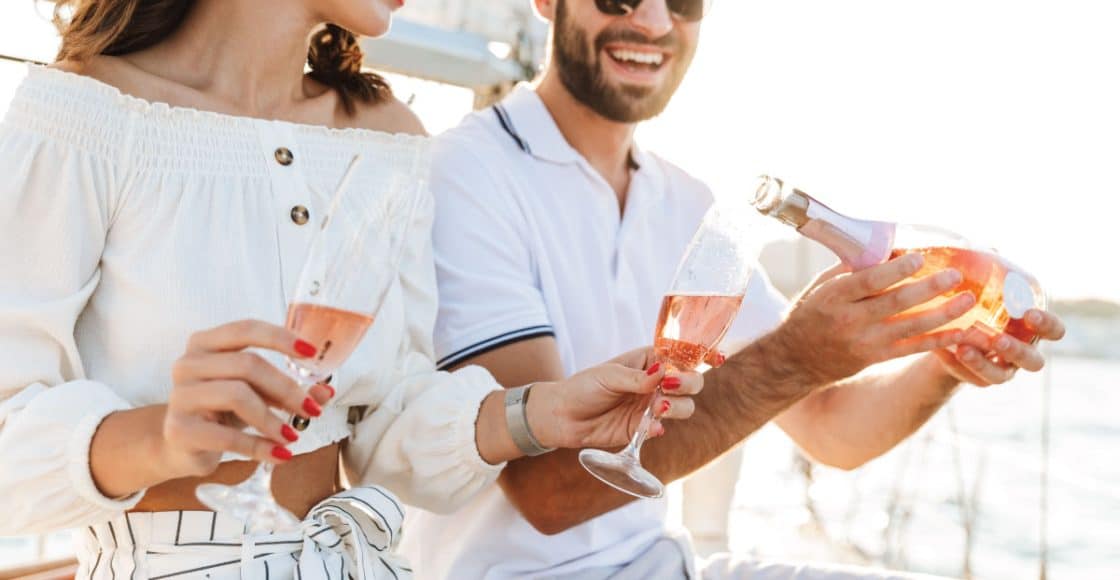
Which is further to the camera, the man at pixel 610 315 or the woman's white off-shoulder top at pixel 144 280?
the man at pixel 610 315

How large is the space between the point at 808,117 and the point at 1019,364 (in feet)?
17.3

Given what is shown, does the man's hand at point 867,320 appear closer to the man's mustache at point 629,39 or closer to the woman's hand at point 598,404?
the woman's hand at point 598,404

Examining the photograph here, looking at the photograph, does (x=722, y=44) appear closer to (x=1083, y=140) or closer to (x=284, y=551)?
(x=284, y=551)

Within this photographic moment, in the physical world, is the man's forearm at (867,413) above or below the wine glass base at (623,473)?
below

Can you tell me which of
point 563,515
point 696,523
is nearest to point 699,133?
point 696,523

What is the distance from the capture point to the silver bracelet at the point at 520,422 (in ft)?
5.72

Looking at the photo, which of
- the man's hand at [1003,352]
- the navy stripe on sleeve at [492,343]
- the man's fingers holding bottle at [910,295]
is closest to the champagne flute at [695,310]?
the man's fingers holding bottle at [910,295]

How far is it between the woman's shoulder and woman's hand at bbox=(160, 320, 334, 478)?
931 millimetres

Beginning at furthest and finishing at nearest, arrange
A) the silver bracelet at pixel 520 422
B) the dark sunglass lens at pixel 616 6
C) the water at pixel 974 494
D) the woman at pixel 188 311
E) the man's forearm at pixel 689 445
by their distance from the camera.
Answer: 1. the water at pixel 974 494
2. the dark sunglass lens at pixel 616 6
3. the man's forearm at pixel 689 445
4. the silver bracelet at pixel 520 422
5. the woman at pixel 188 311

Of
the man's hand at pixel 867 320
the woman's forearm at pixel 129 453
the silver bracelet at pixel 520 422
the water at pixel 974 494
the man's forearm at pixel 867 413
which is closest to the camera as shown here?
the woman's forearm at pixel 129 453

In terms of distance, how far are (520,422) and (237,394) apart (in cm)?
72

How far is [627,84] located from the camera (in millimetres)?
2645

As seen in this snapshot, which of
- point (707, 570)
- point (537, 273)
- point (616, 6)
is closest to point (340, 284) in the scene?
point (537, 273)

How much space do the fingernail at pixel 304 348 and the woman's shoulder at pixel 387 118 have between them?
94 cm
